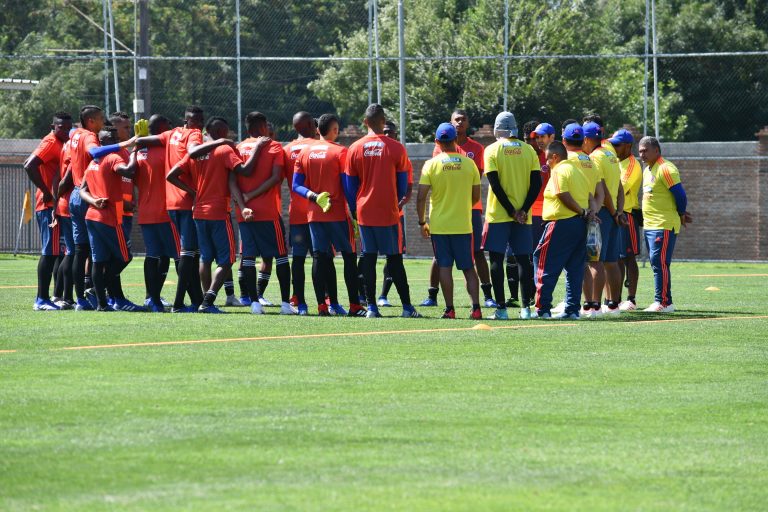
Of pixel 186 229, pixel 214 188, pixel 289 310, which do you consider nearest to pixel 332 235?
pixel 289 310

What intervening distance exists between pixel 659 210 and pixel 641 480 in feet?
32.6

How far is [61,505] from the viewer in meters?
5.78

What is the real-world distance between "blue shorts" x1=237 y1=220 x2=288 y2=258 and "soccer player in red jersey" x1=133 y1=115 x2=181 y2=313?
75 cm

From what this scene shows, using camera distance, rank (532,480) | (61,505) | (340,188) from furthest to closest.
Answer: (340,188) → (532,480) → (61,505)

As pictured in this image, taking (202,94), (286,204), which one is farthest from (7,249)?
(202,94)

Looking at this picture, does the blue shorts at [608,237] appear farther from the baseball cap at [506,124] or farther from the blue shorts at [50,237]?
the blue shorts at [50,237]

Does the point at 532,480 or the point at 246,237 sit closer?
the point at 532,480

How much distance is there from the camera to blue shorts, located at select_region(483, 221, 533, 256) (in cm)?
1466

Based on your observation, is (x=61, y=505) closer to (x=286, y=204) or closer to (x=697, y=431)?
(x=697, y=431)

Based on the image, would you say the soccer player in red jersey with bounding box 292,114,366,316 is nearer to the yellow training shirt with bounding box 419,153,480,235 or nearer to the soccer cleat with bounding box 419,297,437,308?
the yellow training shirt with bounding box 419,153,480,235

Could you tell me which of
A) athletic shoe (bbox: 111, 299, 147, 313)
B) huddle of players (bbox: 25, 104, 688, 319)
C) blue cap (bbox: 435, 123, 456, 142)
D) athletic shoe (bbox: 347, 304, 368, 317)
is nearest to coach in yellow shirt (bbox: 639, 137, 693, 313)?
huddle of players (bbox: 25, 104, 688, 319)

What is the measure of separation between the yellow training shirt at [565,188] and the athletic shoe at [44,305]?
18.1ft

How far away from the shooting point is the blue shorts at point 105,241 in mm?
14719

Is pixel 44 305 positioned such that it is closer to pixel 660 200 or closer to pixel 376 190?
pixel 376 190
